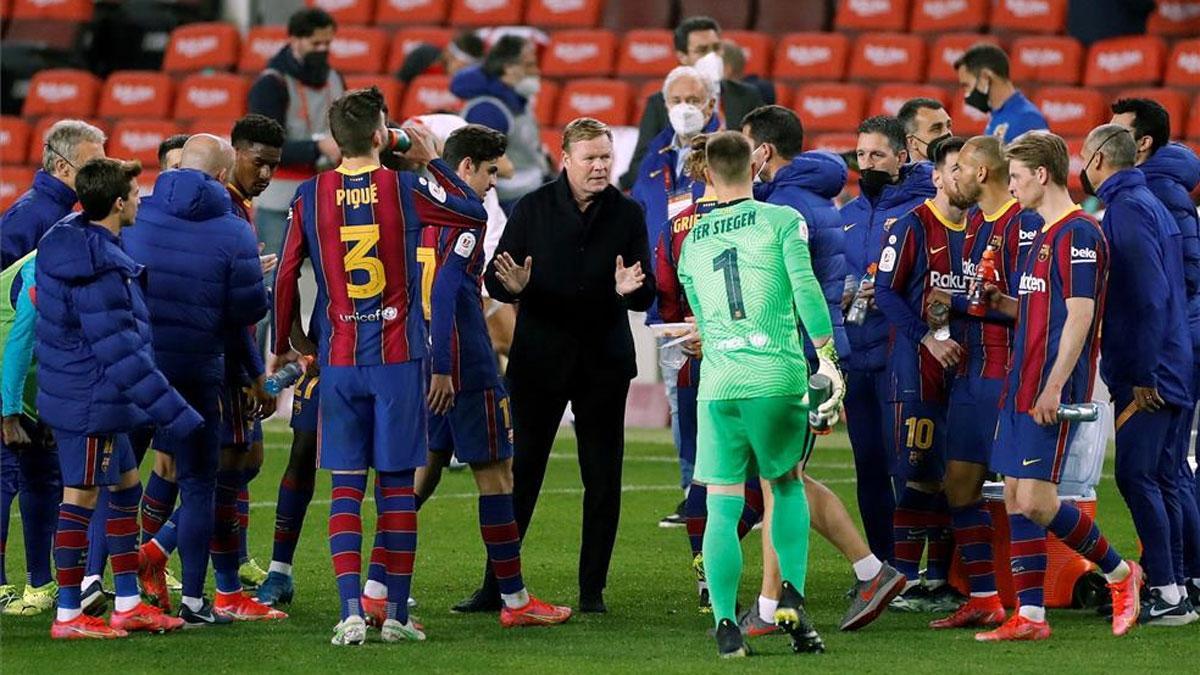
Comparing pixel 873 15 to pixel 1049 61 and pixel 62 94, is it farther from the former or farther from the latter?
pixel 62 94

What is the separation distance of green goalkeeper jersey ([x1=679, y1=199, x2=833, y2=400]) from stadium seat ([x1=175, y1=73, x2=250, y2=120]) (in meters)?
12.3

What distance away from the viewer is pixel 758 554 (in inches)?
380

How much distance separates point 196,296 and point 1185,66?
10.6 m

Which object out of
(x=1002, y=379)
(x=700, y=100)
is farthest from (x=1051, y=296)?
(x=700, y=100)

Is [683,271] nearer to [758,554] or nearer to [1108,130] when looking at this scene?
[1108,130]

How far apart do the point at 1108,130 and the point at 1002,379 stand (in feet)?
3.51

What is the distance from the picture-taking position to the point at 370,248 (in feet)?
23.9

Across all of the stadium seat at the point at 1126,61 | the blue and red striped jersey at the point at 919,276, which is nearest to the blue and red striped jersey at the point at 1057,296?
the blue and red striped jersey at the point at 919,276

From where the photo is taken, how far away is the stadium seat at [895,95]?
1664 cm

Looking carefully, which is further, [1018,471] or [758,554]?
[758,554]

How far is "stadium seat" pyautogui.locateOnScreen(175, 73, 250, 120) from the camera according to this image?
1873cm

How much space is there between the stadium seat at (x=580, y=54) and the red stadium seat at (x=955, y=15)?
9.21ft

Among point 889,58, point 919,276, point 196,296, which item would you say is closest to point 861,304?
point 919,276

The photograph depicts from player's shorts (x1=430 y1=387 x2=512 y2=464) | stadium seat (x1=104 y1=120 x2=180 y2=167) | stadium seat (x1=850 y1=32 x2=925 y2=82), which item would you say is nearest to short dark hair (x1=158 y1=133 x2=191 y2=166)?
player's shorts (x1=430 y1=387 x2=512 y2=464)
